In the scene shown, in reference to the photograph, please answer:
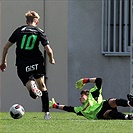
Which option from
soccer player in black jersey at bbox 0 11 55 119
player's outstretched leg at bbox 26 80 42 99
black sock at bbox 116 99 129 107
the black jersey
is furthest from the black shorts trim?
the black jersey

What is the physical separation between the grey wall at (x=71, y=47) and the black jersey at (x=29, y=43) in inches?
287

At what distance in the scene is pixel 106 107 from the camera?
1230 cm

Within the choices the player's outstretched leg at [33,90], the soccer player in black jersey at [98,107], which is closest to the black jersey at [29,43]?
the player's outstretched leg at [33,90]

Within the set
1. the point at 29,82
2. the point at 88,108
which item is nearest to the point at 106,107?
the point at 88,108

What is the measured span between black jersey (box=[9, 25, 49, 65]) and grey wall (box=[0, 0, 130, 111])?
729 cm

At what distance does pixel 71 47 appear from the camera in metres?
19.4

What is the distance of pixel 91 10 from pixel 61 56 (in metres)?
1.27

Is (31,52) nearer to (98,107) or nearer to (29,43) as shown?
(29,43)

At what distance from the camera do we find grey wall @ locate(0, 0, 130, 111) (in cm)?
1936

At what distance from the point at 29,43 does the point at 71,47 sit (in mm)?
7482

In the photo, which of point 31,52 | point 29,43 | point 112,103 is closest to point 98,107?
point 112,103

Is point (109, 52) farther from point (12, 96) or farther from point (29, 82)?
point (29, 82)

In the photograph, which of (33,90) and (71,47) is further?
(71,47)

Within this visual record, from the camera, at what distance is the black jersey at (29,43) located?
39.2 ft
